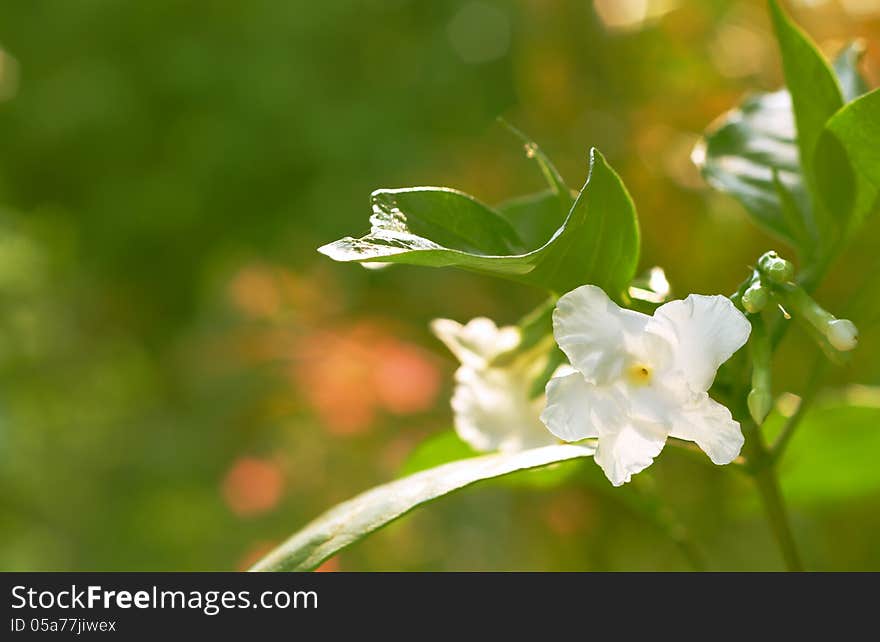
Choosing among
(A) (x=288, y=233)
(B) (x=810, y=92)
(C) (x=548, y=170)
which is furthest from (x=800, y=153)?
(A) (x=288, y=233)

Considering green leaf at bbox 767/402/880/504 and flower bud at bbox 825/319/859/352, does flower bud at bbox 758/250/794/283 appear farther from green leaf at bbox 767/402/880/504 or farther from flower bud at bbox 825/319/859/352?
green leaf at bbox 767/402/880/504

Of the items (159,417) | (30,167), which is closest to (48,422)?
(159,417)

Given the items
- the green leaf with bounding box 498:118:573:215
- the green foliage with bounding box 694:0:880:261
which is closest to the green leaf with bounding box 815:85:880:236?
the green foliage with bounding box 694:0:880:261

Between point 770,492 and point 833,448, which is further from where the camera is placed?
point 833,448

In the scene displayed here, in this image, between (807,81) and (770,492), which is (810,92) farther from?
(770,492)

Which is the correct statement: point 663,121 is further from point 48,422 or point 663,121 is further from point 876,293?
point 48,422

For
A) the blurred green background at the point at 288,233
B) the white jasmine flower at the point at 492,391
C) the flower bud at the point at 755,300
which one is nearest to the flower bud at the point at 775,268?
the flower bud at the point at 755,300
